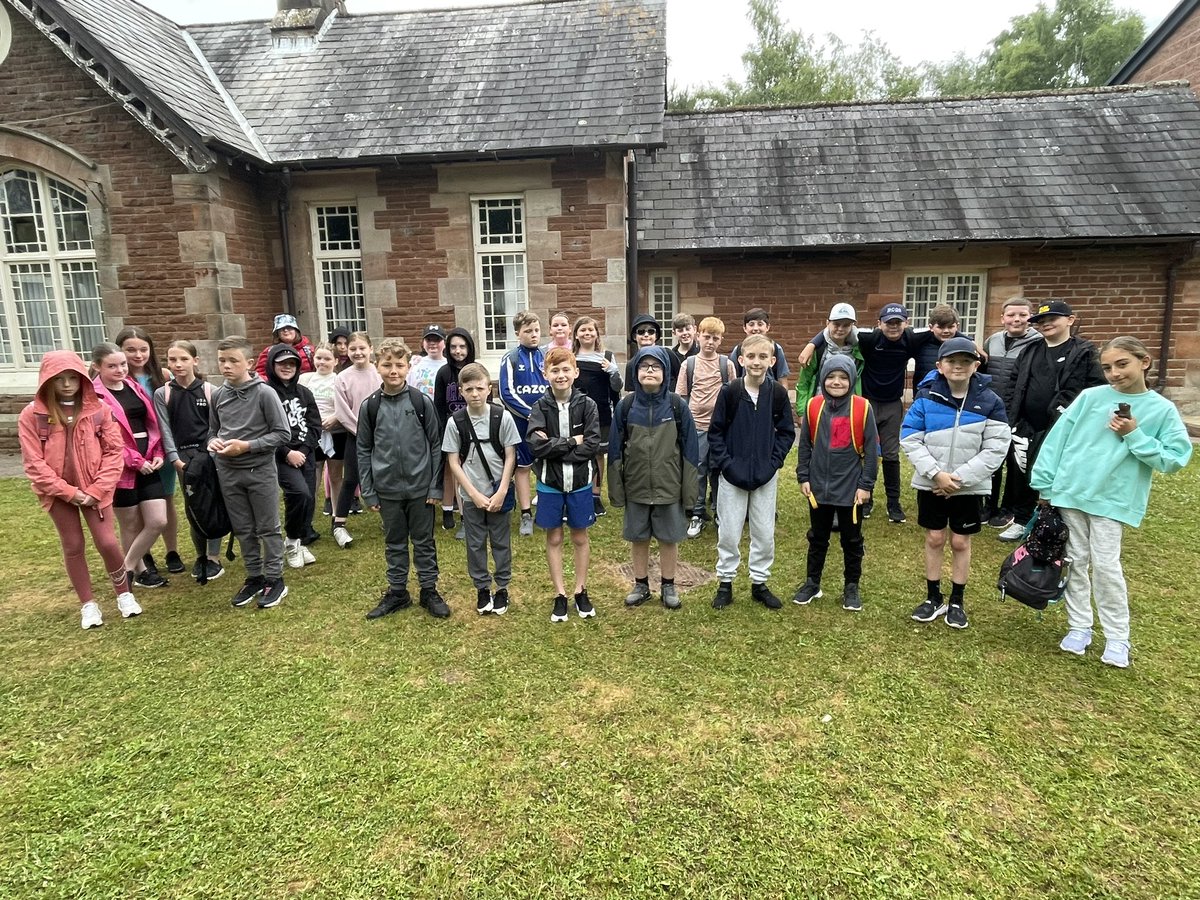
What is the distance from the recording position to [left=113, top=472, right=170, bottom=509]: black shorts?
5.02 meters

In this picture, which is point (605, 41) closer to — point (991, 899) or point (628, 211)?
point (628, 211)

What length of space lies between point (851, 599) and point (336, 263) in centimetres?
968

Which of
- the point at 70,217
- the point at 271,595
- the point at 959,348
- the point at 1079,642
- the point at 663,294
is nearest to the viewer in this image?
the point at 1079,642

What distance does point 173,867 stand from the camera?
260 cm

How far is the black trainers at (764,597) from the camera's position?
4766mm

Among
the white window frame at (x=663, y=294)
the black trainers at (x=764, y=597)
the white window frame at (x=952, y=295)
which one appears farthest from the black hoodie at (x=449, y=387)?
the white window frame at (x=952, y=295)

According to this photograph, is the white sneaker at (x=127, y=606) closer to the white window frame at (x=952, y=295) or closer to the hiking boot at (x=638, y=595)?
the hiking boot at (x=638, y=595)

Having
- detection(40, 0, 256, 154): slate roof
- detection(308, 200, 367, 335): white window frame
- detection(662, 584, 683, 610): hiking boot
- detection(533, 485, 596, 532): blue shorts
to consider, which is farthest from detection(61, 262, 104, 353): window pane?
detection(662, 584, 683, 610): hiking boot

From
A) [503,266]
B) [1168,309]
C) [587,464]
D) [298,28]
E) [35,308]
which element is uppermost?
[298,28]

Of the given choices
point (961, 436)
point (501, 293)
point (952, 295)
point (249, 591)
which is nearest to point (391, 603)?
point (249, 591)

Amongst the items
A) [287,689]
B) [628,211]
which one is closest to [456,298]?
[628,211]

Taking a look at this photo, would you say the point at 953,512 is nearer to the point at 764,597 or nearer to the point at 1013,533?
the point at 764,597

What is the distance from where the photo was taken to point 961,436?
4250 millimetres

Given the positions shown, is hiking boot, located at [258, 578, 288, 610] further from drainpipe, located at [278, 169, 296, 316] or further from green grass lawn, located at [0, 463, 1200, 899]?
drainpipe, located at [278, 169, 296, 316]
